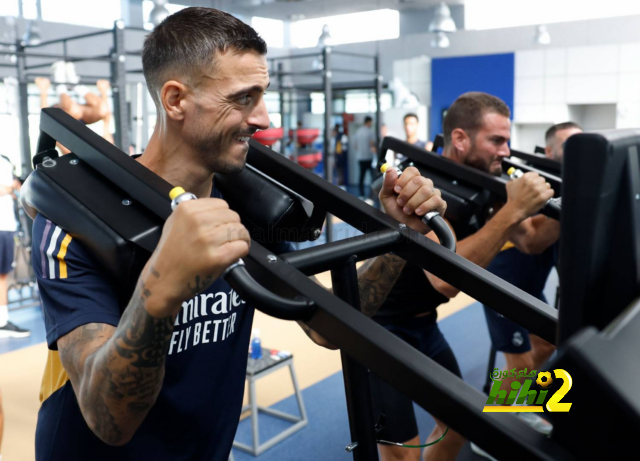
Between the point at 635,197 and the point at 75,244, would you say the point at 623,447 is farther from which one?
the point at 75,244

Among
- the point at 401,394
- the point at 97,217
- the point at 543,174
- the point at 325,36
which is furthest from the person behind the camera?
the point at 325,36

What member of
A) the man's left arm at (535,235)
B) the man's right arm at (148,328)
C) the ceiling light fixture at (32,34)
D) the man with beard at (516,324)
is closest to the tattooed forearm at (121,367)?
the man's right arm at (148,328)

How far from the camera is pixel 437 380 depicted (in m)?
0.75

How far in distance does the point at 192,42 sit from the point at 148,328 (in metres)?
0.65

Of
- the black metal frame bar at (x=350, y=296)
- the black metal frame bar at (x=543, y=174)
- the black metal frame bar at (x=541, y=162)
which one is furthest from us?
the black metal frame bar at (x=541, y=162)

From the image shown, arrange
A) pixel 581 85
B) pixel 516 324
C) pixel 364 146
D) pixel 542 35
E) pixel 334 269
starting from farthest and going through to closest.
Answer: pixel 364 146
pixel 581 85
pixel 542 35
pixel 516 324
pixel 334 269

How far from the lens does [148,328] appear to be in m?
0.89

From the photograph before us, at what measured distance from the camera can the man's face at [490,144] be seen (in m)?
2.67

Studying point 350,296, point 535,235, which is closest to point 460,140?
point 535,235

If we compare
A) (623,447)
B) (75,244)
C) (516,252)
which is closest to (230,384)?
(75,244)

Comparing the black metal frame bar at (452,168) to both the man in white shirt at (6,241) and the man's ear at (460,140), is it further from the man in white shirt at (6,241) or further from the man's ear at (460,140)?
the man in white shirt at (6,241)

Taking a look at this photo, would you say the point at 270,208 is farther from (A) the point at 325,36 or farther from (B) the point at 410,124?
(A) the point at 325,36

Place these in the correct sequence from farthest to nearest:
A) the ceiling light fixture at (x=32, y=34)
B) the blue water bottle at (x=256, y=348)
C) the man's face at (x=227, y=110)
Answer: the ceiling light fixture at (x=32, y=34)
the blue water bottle at (x=256, y=348)
the man's face at (x=227, y=110)

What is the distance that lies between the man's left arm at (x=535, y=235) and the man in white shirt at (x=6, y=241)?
383 centimetres
